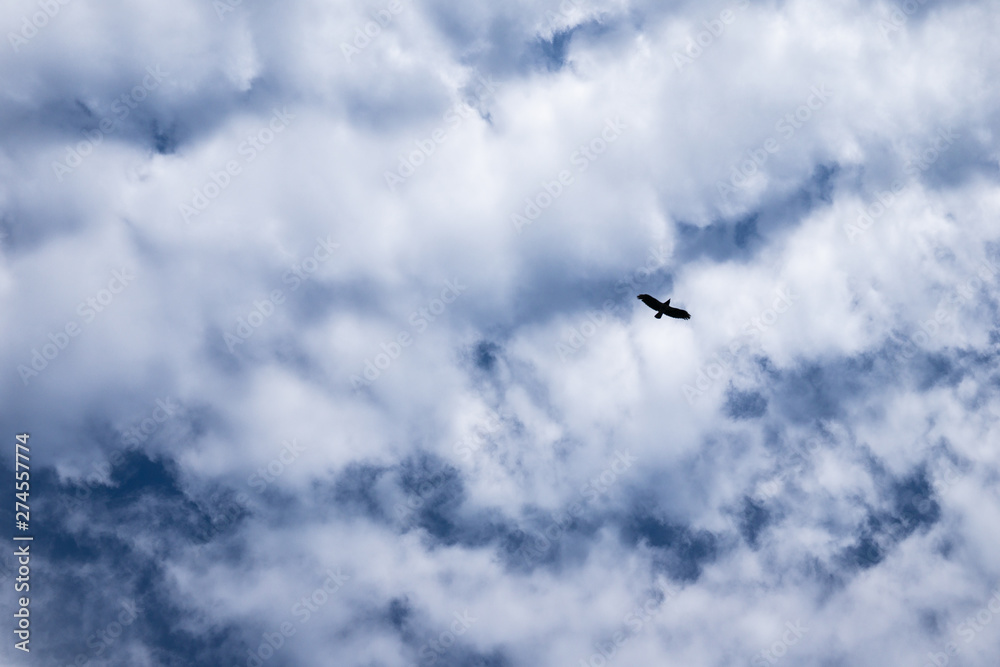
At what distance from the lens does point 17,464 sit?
88.9 metres

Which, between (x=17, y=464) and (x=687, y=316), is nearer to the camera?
(x=687, y=316)

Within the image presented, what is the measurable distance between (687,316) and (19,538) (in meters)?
74.2

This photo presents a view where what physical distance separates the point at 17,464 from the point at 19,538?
29.6 feet

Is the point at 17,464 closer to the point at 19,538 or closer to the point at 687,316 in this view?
the point at 19,538

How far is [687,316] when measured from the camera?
71438 mm

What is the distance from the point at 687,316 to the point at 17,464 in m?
69.8

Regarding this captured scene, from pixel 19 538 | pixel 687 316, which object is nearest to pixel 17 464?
pixel 19 538

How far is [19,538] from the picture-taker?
9181 centimetres

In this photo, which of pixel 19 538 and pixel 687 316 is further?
pixel 19 538
